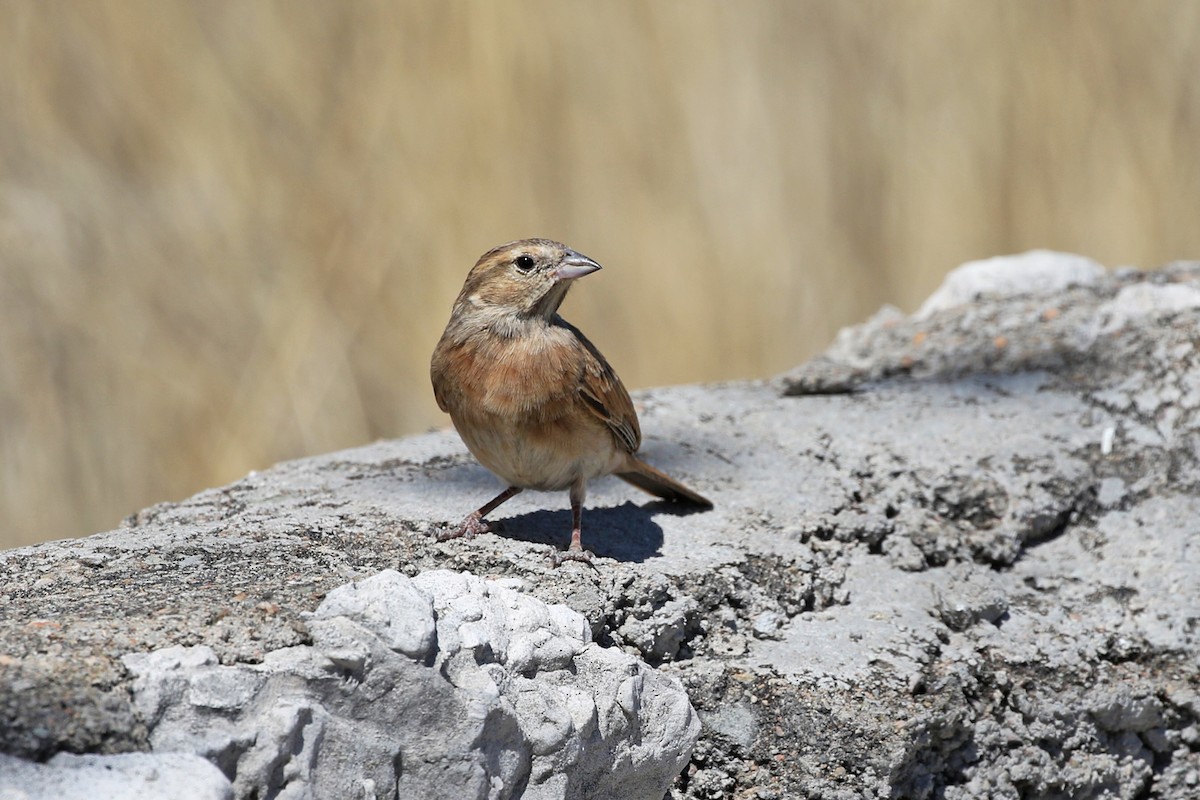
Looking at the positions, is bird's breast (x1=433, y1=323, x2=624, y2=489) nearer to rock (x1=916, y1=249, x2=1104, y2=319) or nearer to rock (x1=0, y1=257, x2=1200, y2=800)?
rock (x1=0, y1=257, x2=1200, y2=800)

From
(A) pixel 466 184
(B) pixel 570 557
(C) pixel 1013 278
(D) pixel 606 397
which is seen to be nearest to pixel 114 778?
(B) pixel 570 557

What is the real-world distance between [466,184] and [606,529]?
286 centimetres

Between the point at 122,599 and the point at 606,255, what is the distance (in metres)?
3.84

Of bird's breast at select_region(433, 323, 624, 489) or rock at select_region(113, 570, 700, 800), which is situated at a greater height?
bird's breast at select_region(433, 323, 624, 489)

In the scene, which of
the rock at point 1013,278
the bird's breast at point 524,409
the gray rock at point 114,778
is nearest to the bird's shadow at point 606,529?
the bird's breast at point 524,409

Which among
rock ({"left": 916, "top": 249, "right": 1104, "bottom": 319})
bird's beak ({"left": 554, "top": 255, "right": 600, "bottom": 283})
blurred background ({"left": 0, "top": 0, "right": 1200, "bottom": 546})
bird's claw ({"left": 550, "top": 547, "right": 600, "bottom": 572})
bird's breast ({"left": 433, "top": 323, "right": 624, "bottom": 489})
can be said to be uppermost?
blurred background ({"left": 0, "top": 0, "right": 1200, "bottom": 546})

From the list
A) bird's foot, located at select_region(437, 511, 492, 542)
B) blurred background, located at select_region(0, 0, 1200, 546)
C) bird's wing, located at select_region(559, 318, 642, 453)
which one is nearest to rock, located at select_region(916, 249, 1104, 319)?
blurred background, located at select_region(0, 0, 1200, 546)

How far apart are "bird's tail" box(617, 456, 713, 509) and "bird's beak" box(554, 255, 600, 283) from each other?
1.55 feet

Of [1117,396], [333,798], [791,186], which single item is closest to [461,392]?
[333,798]

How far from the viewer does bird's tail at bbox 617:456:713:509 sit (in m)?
3.33

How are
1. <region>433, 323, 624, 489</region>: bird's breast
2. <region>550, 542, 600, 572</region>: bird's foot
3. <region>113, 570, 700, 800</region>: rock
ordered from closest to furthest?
1. <region>113, 570, 700, 800</region>: rock
2. <region>550, 542, 600, 572</region>: bird's foot
3. <region>433, 323, 624, 489</region>: bird's breast

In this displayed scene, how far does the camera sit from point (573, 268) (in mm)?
3238

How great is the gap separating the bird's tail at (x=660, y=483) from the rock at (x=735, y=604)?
52 millimetres

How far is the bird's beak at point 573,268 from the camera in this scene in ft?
10.6
